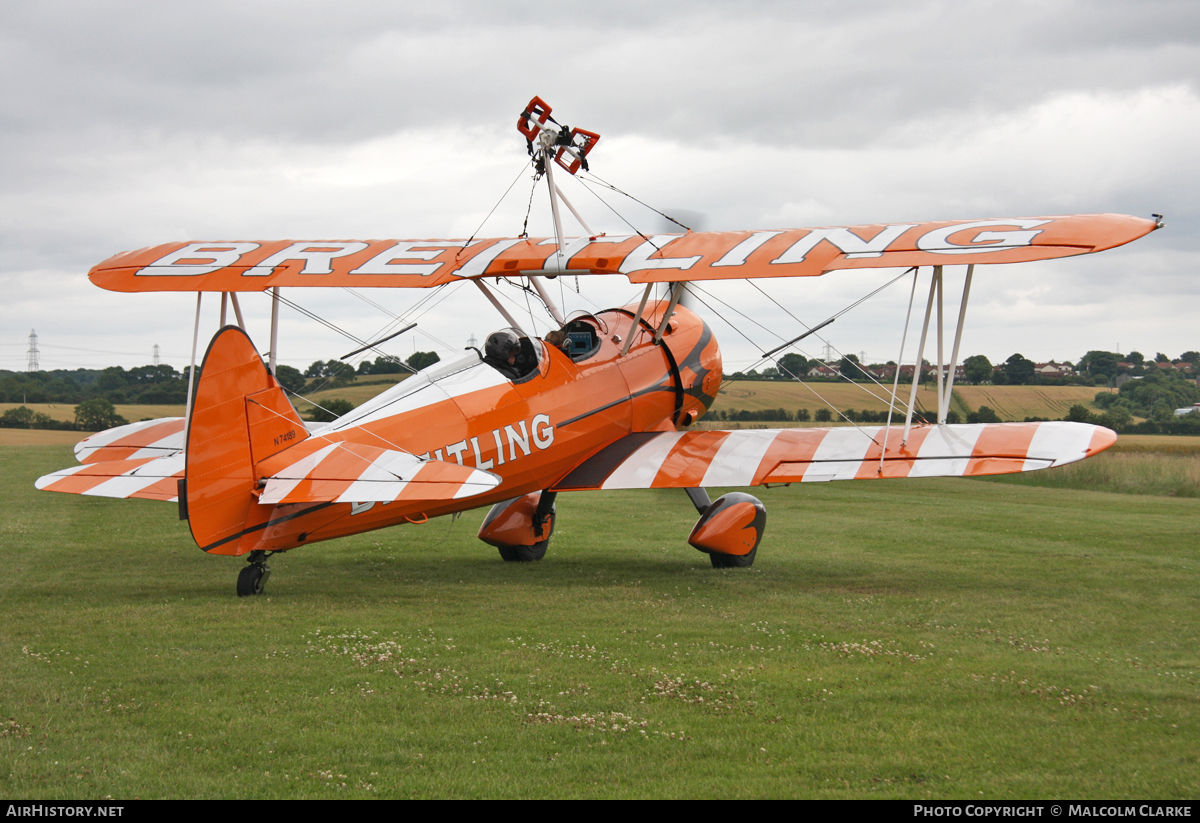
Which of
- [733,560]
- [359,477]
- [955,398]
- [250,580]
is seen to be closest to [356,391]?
[955,398]

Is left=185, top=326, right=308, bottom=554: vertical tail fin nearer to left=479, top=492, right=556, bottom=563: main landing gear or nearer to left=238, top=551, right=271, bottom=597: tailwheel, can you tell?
left=238, top=551, right=271, bottom=597: tailwheel

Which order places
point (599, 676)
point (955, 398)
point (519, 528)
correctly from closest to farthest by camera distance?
1. point (599, 676)
2. point (519, 528)
3. point (955, 398)

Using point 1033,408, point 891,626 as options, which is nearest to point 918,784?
point 891,626

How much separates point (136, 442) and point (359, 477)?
395 cm

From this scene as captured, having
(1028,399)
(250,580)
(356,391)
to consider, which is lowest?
(1028,399)

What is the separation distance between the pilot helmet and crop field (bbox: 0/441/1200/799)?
6.87 feet

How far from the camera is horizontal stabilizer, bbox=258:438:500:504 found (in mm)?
6801

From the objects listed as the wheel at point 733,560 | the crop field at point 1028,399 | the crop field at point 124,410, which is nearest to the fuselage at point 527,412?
the wheel at point 733,560

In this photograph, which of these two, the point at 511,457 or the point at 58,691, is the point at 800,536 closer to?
the point at 511,457

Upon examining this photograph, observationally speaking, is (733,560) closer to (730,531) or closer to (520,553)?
(730,531)

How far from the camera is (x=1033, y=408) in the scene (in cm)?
3188

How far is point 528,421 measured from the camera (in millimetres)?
9086

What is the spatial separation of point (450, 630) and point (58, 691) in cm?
239

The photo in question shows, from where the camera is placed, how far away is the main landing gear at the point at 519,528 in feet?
34.0
